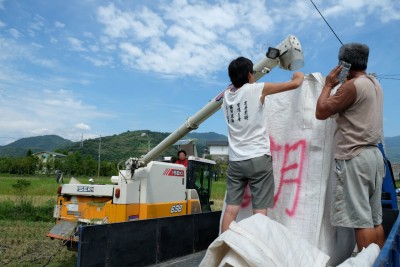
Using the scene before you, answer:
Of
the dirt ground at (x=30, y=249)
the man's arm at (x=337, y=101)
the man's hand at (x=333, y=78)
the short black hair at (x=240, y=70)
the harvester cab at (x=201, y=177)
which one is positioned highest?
the short black hair at (x=240, y=70)

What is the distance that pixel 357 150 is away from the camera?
7.45ft

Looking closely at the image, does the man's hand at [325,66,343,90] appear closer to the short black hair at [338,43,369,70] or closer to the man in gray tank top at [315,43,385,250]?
the man in gray tank top at [315,43,385,250]

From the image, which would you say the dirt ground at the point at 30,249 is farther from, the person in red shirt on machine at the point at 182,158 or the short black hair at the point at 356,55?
the short black hair at the point at 356,55

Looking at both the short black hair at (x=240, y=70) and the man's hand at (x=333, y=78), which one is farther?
the short black hair at (x=240, y=70)

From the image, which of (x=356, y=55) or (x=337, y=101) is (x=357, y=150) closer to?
(x=337, y=101)

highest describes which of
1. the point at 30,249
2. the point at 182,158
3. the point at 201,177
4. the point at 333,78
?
the point at 333,78

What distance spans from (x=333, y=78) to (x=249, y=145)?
69 centimetres

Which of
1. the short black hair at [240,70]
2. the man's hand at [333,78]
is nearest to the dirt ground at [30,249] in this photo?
the short black hair at [240,70]

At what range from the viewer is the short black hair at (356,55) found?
2420 millimetres

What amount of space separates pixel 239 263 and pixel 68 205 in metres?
4.44

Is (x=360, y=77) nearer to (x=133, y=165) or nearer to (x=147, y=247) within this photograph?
(x=147, y=247)

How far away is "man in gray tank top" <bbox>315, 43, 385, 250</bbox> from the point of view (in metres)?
2.21

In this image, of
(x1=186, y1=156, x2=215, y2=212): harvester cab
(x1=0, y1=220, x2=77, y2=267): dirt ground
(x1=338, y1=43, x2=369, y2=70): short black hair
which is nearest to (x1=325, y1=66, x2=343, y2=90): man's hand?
(x1=338, y1=43, x2=369, y2=70): short black hair

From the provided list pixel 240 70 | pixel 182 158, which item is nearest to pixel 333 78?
pixel 240 70
